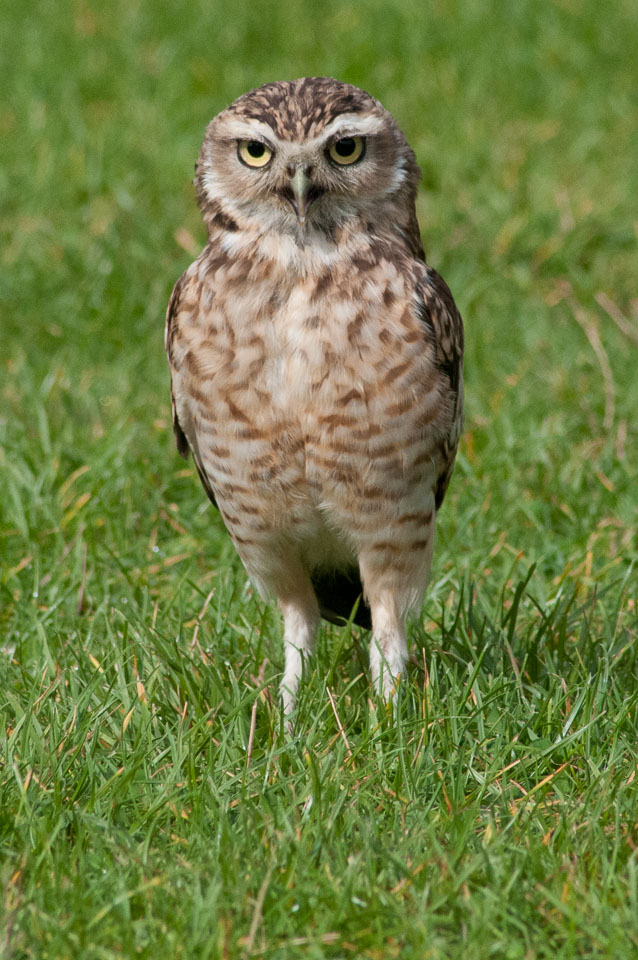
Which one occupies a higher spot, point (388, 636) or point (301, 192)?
point (301, 192)

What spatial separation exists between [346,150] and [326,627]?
176cm

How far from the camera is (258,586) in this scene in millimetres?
4320

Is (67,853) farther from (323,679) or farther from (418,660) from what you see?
(418,660)

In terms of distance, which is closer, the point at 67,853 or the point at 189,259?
the point at 67,853

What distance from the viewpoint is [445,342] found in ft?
12.9

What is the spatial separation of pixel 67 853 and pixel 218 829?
37 cm

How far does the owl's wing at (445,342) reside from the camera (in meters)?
3.87

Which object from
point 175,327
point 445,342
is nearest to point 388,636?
point 445,342

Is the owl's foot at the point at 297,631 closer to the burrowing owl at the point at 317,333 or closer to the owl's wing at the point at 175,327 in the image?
the burrowing owl at the point at 317,333

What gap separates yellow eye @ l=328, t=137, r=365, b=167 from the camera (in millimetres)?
3701

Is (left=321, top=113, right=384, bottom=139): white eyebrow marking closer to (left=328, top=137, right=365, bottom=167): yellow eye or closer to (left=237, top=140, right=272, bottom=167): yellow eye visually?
(left=328, top=137, right=365, bottom=167): yellow eye

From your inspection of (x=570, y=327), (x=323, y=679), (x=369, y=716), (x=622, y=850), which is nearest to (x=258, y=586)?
(x=323, y=679)

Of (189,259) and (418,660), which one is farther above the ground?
(189,259)

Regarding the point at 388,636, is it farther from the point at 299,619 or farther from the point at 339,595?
the point at 339,595
